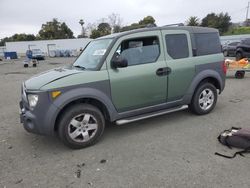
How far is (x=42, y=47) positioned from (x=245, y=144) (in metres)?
51.8

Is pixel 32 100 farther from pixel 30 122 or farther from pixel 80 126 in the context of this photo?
pixel 80 126

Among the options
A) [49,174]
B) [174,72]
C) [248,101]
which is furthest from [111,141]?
[248,101]

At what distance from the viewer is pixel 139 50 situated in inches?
169

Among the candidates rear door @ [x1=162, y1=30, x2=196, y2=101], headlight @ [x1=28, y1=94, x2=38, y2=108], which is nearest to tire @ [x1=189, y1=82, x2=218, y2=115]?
rear door @ [x1=162, y1=30, x2=196, y2=101]

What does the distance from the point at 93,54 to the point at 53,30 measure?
66.0 metres

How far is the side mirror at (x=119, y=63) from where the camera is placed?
3.88 m

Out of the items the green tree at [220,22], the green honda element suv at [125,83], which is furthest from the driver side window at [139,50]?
the green tree at [220,22]

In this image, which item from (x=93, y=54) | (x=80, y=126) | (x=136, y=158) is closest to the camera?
(x=136, y=158)

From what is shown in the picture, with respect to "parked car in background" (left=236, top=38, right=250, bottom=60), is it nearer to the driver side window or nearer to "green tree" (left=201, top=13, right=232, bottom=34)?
the driver side window

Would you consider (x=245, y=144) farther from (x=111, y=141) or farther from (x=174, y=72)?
(x=111, y=141)

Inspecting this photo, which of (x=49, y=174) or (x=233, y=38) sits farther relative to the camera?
(x=233, y=38)

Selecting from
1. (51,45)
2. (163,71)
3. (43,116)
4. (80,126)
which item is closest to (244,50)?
(163,71)

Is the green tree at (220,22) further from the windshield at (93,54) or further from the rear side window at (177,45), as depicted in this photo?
the windshield at (93,54)

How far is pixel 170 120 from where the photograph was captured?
16.3ft
